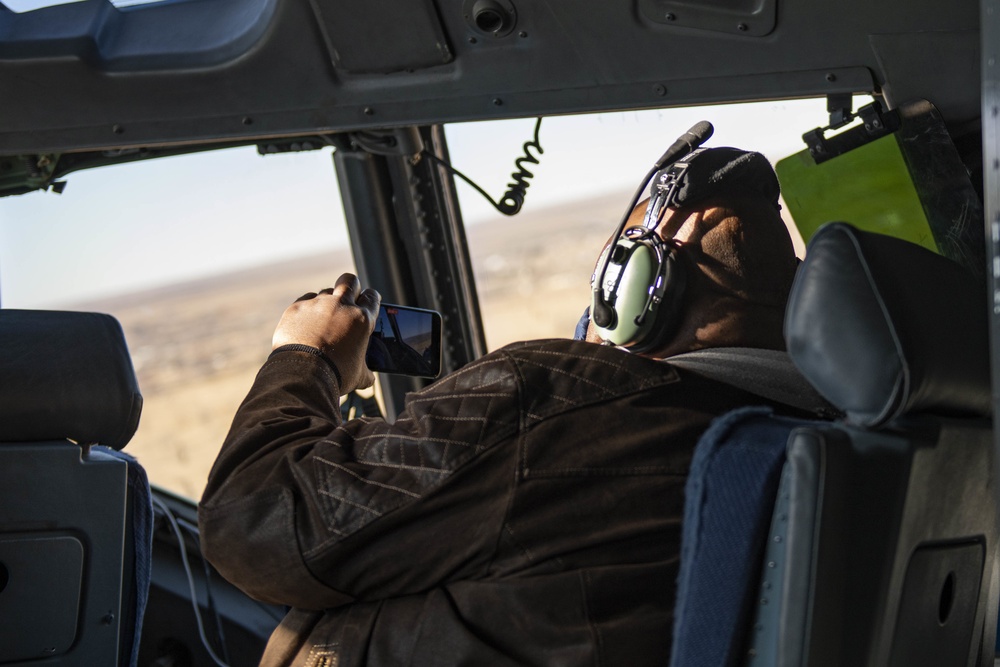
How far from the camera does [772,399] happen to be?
1.46 metres

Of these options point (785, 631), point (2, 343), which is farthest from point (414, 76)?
point (785, 631)

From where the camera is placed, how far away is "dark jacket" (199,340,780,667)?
138 centimetres

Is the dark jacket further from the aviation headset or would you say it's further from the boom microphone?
the boom microphone

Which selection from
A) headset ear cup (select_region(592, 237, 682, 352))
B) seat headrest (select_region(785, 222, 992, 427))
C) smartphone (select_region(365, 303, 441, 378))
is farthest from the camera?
smartphone (select_region(365, 303, 441, 378))

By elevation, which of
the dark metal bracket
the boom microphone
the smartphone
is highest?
the dark metal bracket

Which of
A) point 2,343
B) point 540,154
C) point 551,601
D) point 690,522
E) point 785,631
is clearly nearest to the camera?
point 785,631

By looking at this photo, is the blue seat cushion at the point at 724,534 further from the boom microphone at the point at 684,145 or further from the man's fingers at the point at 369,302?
the man's fingers at the point at 369,302

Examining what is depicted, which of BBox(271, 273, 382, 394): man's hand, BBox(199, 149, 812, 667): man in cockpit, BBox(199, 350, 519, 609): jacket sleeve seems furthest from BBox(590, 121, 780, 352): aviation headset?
BBox(271, 273, 382, 394): man's hand

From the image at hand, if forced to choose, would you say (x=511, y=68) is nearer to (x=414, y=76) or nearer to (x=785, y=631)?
(x=414, y=76)

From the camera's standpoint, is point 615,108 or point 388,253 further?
point 388,253

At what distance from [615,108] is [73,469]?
117 centimetres

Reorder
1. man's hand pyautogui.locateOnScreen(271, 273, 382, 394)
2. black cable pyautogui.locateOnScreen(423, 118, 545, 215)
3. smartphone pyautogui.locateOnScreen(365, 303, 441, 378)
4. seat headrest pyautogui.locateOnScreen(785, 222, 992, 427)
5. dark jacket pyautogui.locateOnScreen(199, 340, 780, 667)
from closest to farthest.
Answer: seat headrest pyautogui.locateOnScreen(785, 222, 992, 427), dark jacket pyautogui.locateOnScreen(199, 340, 780, 667), man's hand pyautogui.locateOnScreen(271, 273, 382, 394), smartphone pyautogui.locateOnScreen(365, 303, 441, 378), black cable pyautogui.locateOnScreen(423, 118, 545, 215)

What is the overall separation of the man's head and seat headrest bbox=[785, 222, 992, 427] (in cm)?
47

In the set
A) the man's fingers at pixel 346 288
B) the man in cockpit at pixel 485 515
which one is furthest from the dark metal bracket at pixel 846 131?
the man's fingers at pixel 346 288
